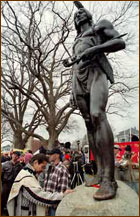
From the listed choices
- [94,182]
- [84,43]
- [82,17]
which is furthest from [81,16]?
[94,182]

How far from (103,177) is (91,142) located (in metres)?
0.67

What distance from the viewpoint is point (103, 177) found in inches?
114

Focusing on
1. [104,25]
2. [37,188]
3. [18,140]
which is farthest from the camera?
[18,140]

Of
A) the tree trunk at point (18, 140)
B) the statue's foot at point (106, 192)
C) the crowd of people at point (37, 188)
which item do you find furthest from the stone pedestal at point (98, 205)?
the tree trunk at point (18, 140)

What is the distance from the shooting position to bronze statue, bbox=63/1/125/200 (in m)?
2.97

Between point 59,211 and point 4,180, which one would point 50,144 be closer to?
point 4,180

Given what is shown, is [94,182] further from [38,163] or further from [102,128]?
[38,163]

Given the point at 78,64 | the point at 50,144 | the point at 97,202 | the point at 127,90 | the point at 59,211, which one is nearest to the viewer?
the point at 97,202

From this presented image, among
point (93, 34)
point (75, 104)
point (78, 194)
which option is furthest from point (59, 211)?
point (93, 34)

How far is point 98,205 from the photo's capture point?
260 centimetres

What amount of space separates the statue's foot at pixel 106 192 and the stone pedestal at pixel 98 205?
43mm

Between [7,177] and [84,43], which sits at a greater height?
[84,43]

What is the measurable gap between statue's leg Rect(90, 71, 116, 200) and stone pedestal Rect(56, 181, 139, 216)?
22 cm

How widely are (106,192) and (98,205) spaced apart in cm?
17
